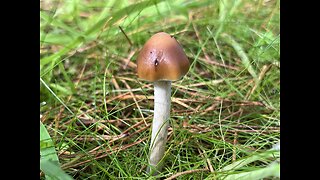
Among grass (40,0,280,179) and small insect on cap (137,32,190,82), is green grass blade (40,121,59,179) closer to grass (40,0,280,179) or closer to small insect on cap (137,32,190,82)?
grass (40,0,280,179)

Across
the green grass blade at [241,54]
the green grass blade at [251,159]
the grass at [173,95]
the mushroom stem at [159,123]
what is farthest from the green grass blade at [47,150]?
the green grass blade at [241,54]

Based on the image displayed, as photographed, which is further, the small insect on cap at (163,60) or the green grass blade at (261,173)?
the small insect on cap at (163,60)

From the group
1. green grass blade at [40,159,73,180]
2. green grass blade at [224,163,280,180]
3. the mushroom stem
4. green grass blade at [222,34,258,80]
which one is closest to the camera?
green grass blade at [224,163,280,180]

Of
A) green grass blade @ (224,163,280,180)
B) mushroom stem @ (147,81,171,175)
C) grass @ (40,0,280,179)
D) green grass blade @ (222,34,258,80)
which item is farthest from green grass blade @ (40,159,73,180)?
green grass blade @ (222,34,258,80)

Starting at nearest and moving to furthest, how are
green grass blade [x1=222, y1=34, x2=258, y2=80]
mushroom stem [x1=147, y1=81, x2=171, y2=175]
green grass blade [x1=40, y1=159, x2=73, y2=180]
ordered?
green grass blade [x1=40, y1=159, x2=73, y2=180]
mushroom stem [x1=147, y1=81, x2=171, y2=175]
green grass blade [x1=222, y1=34, x2=258, y2=80]

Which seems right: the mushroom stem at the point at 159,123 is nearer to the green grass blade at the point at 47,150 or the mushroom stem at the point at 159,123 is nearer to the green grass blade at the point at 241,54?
the green grass blade at the point at 47,150

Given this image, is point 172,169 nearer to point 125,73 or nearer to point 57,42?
point 125,73
